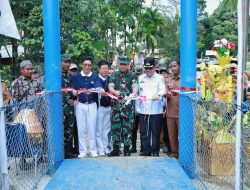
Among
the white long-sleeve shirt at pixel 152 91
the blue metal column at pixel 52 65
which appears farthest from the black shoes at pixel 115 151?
the blue metal column at pixel 52 65

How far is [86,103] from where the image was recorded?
6.05 m

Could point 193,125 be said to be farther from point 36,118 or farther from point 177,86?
point 36,118

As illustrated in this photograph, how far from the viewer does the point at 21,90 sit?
5.55 meters

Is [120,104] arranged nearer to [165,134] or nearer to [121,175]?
[165,134]

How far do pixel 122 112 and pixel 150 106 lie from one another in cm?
50

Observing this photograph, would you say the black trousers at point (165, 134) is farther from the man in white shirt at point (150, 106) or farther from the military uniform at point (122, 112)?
the military uniform at point (122, 112)

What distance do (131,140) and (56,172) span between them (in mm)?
1719

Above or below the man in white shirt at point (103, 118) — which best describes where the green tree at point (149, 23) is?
above

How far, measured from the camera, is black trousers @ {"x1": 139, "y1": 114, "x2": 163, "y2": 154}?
6145 mm

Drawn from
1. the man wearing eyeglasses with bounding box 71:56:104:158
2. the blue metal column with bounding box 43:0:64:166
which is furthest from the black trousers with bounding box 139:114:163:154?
the blue metal column with bounding box 43:0:64:166

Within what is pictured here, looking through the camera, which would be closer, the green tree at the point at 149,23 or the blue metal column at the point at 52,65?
the blue metal column at the point at 52,65

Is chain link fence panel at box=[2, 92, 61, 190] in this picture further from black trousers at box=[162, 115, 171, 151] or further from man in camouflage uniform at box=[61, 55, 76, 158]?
black trousers at box=[162, 115, 171, 151]

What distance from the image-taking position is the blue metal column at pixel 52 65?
17.3ft

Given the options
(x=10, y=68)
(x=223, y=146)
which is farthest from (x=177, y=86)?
(x=10, y=68)
